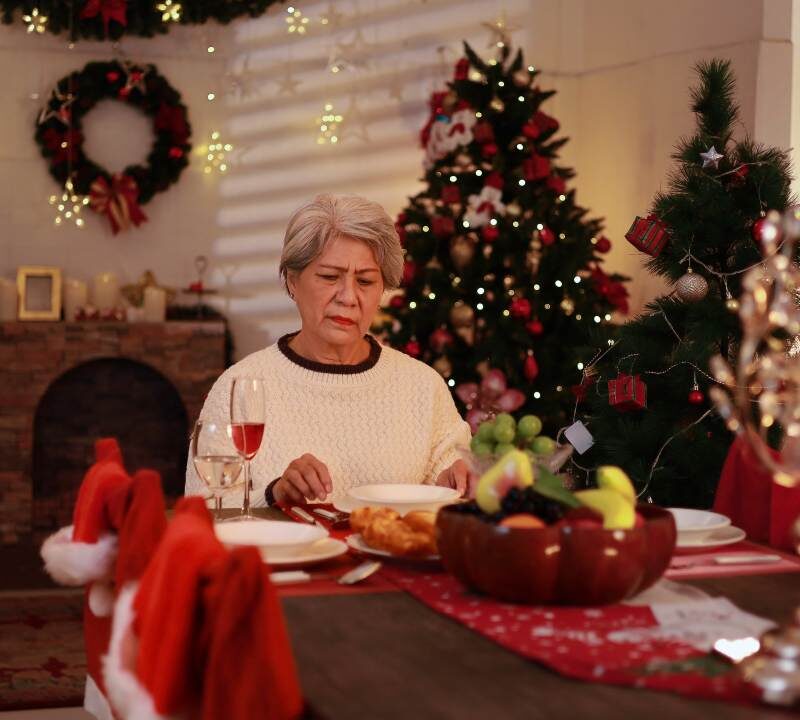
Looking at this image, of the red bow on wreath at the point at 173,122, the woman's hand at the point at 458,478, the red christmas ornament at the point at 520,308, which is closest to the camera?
the woman's hand at the point at 458,478

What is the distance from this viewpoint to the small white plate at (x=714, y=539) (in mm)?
1797

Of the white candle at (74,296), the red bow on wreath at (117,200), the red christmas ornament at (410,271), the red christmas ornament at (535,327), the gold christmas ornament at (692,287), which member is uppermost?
the red bow on wreath at (117,200)

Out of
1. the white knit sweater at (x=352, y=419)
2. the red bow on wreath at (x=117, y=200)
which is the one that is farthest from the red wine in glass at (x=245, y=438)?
the red bow on wreath at (x=117, y=200)

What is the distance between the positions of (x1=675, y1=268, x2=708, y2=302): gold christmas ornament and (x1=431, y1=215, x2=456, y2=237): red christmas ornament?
1.88m

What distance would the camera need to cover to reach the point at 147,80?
589cm

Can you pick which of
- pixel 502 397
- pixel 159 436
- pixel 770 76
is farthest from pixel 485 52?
pixel 159 436

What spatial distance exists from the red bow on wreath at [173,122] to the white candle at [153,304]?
0.77 m

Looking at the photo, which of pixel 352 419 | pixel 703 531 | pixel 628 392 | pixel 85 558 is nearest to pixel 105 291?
pixel 628 392

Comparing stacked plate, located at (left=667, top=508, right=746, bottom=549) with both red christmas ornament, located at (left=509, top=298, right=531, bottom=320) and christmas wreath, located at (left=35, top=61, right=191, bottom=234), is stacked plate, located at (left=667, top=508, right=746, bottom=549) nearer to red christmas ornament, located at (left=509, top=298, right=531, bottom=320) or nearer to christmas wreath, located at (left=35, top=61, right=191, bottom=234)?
red christmas ornament, located at (left=509, top=298, right=531, bottom=320)

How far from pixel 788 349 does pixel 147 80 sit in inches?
139

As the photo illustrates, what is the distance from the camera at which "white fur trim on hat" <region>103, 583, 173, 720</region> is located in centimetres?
117

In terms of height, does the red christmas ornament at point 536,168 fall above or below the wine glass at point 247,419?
above

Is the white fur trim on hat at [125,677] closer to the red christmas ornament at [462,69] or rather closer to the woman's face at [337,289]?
the woman's face at [337,289]

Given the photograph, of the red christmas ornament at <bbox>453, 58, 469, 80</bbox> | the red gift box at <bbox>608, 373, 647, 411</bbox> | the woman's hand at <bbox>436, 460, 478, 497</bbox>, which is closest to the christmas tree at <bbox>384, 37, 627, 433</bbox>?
the red christmas ornament at <bbox>453, 58, 469, 80</bbox>
